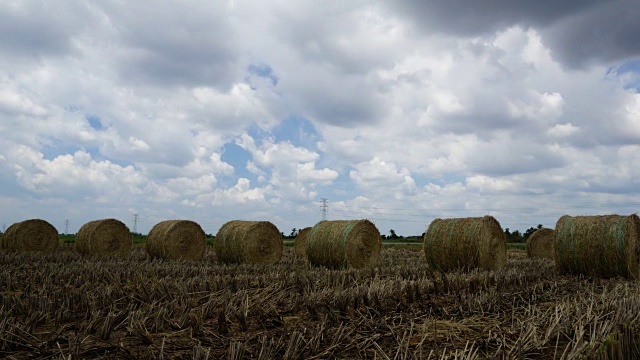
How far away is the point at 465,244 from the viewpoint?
10.3 m

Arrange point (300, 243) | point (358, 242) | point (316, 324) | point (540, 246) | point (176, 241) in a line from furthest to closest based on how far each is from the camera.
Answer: point (300, 243) < point (540, 246) < point (176, 241) < point (358, 242) < point (316, 324)

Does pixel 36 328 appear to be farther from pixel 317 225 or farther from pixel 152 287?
pixel 317 225

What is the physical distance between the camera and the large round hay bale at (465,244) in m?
10.2

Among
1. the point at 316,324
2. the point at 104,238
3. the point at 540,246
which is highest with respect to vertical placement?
the point at 104,238

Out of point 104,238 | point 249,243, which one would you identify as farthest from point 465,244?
point 104,238

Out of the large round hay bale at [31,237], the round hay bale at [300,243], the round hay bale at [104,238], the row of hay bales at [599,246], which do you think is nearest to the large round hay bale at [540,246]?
the row of hay bales at [599,246]

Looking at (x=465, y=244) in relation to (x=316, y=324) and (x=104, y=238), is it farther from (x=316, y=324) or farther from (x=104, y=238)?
(x=104, y=238)

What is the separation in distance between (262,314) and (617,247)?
326 inches

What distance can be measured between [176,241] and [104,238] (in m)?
3.00

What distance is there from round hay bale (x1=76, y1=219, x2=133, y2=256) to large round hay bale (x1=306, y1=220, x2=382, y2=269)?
749 centimetres

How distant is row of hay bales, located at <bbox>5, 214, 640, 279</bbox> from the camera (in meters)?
9.53

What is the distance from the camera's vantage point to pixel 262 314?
4.52m

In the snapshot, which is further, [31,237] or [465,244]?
[31,237]

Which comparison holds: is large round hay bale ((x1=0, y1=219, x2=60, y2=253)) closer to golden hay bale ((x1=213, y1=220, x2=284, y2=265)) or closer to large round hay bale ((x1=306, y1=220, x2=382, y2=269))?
golden hay bale ((x1=213, y1=220, x2=284, y2=265))
